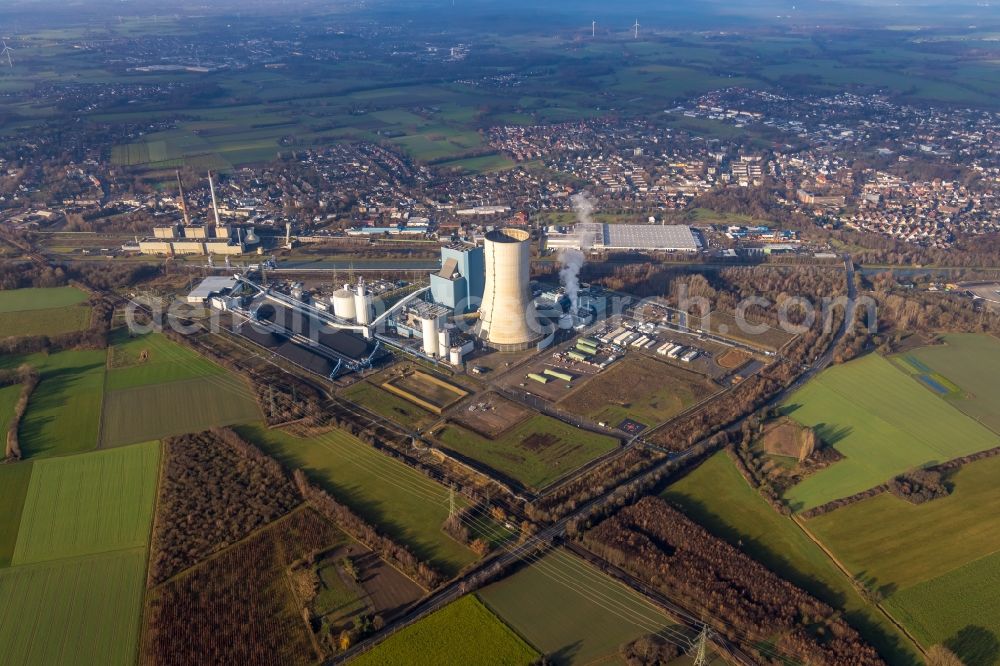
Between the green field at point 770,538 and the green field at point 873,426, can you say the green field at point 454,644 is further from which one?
the green field at point 873,426

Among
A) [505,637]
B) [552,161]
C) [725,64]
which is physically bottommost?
[505,637]

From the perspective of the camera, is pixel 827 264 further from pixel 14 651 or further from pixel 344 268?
pixel 14 651

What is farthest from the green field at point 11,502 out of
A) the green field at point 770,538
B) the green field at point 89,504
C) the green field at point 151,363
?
the green field at point 770,538

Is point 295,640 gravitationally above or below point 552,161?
below

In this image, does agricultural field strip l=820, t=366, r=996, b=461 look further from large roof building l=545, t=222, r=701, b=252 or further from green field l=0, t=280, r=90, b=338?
green field l=0, t=280, r=90, b=338

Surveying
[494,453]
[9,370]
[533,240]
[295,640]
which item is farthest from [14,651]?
[533,240]

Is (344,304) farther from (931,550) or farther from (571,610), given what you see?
(931,550)

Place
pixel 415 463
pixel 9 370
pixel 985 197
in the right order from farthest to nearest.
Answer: pixel 985 197, pixel 9 370, pixel 415 463

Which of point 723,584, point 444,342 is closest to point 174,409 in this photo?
point 444,342
